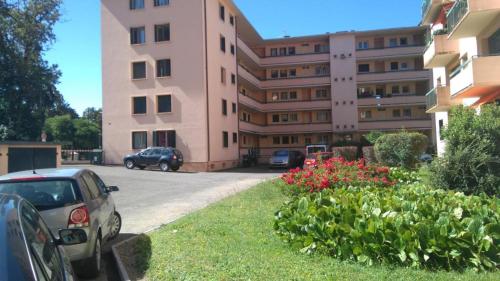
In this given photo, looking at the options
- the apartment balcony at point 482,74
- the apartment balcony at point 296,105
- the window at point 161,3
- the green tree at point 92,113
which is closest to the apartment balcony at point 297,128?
the apartment balcony at point 296,105

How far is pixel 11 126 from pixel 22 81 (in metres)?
4.62

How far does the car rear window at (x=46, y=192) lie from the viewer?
642 cm

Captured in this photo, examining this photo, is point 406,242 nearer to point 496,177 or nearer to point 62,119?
point 496,177

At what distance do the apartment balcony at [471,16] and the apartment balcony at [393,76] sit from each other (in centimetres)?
2977

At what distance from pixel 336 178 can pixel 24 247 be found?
968 cm

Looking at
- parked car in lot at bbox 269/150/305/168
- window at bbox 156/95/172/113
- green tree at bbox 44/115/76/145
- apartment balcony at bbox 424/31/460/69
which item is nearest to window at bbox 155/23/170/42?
window at bbox 156/95/172/113

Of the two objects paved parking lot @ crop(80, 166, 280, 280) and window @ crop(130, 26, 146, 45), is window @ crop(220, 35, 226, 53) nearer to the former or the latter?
window @ crop(130, 26, 146, 45)

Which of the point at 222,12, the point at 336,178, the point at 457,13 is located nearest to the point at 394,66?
the point at 222,12

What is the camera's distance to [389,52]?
5050 centimetres

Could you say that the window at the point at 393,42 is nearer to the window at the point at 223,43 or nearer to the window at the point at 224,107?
the window at the point at 223,43

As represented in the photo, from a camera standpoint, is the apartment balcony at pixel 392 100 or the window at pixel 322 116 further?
the window at pixel 322 116

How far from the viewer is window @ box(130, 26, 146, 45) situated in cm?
3616

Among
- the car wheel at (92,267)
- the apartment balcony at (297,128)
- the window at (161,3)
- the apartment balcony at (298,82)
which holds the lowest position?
the car wheel at (92,267)

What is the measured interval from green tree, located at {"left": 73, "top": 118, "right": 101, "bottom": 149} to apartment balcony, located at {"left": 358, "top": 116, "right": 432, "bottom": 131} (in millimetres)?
43733
